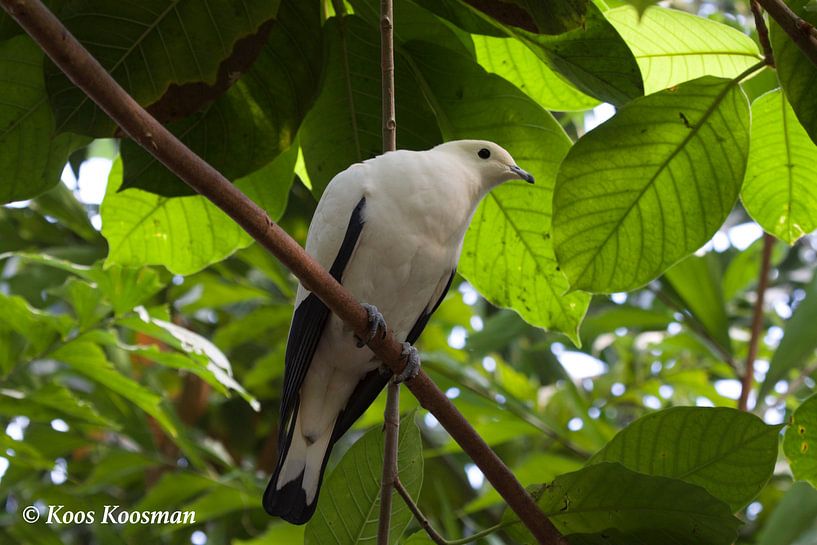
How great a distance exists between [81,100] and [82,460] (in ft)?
12.4

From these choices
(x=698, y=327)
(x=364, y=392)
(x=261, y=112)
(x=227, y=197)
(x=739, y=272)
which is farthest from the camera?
(x=739, y=272)

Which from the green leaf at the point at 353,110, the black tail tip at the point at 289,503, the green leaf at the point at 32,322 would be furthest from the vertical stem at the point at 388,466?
the green leaf at the point at 32,322

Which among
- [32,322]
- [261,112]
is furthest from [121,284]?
[261,112]

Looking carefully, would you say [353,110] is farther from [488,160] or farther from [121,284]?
[121,284]

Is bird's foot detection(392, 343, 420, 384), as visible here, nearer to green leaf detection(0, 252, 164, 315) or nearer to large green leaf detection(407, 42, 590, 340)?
large green leaf detection(407, 42, 590, 340)

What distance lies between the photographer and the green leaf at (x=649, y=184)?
2023 mm

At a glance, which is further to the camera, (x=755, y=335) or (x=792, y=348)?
(x=792, y=348)

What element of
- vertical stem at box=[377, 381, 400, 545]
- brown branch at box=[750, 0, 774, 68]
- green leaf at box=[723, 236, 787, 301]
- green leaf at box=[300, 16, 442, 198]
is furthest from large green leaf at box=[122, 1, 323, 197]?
green leaf at box=[723, 236, 787, 301]

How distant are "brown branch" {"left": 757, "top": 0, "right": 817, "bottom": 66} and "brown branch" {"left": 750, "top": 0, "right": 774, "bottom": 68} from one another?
0.74 feet

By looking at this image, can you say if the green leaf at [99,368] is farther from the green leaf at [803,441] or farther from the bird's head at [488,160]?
the green leaf at [803,441]

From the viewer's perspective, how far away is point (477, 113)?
2.26 m

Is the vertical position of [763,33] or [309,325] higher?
[763,33]

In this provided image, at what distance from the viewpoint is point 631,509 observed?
182 centimetres

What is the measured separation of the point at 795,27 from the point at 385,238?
1.11 metres
